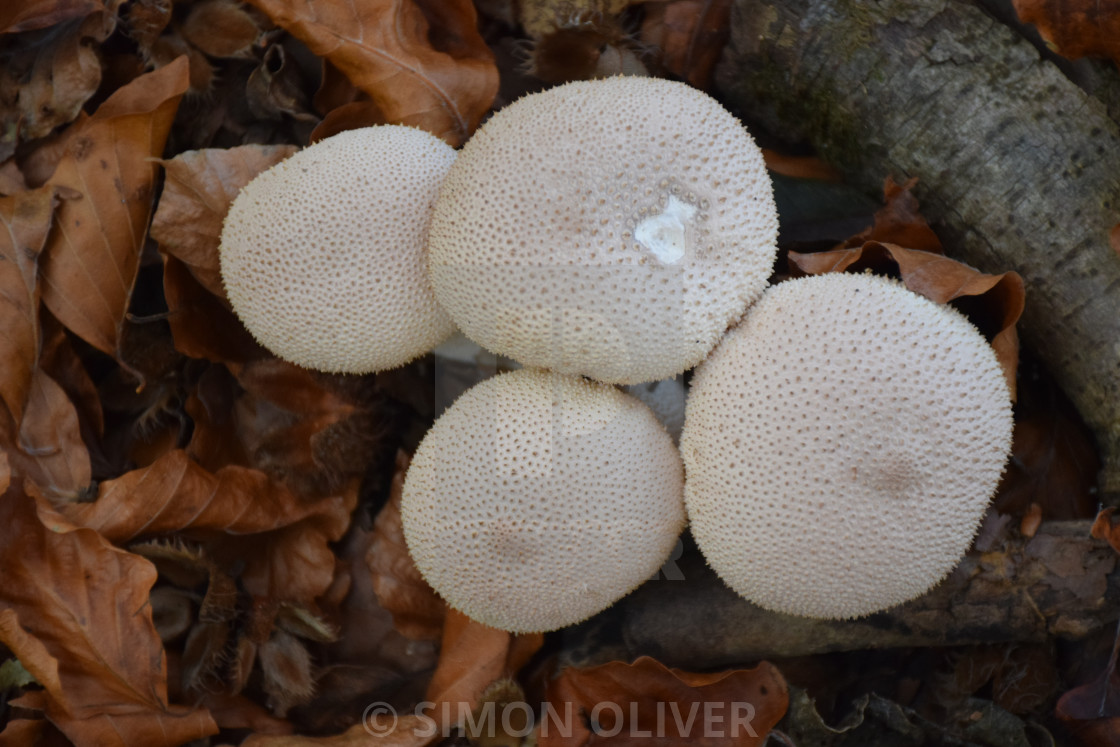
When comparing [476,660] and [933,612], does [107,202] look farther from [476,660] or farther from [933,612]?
[933,612]

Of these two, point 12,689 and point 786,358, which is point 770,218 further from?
point 12,689

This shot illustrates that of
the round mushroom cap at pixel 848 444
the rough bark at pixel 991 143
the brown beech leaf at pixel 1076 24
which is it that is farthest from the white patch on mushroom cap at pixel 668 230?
the brown beech leaf at pixel 1076 24

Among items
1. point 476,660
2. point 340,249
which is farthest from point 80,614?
point 340,249

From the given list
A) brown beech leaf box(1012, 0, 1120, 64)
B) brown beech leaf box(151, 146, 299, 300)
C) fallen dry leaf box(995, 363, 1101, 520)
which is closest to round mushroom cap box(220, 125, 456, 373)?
brown beech leaf box(151, 146, 299, 300)

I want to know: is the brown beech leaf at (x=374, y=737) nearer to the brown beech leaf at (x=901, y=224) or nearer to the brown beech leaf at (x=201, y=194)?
the brown beech leaf at (x=201, y=194)

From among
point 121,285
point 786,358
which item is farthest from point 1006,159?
point 121,285
